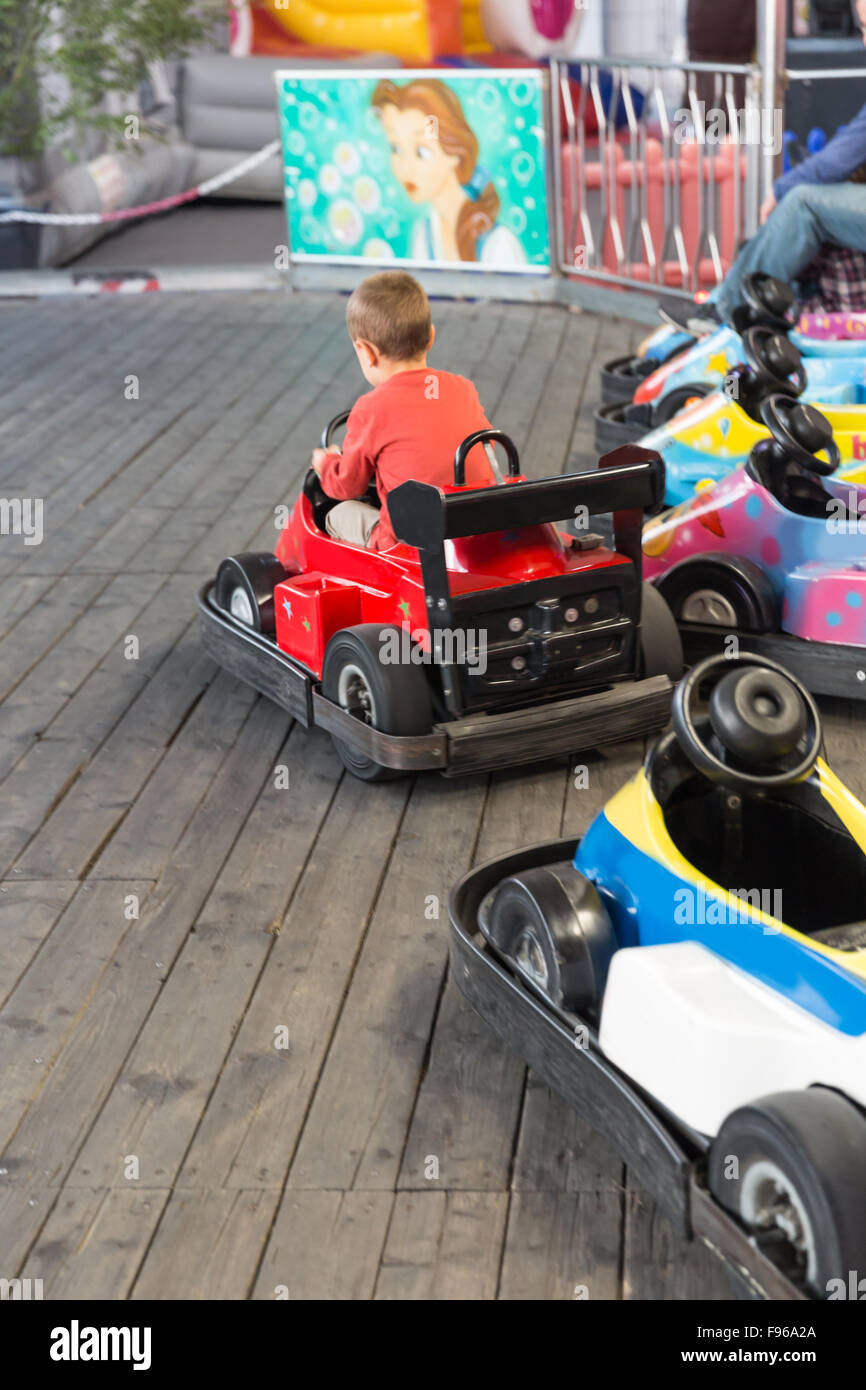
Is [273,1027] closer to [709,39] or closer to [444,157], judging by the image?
[444,157]

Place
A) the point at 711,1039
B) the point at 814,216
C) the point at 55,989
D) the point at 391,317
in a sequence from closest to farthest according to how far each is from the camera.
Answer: the point at 711,1039
the point at 55,989
the point at 391,317
the point at 814,216

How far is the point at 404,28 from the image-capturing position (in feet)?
32.9

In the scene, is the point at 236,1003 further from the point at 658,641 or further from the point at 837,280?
the point at 837,280

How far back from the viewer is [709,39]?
9.30 meters

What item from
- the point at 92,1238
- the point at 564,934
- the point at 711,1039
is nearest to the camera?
the point at 711,1039

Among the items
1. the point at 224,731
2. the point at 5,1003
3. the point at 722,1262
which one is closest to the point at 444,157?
the point at 224,731

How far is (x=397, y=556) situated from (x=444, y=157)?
421 cm

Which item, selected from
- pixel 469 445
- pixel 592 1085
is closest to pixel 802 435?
pixel 469 445

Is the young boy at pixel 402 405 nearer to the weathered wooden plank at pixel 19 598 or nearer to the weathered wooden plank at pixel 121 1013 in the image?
the weathered wooden plank at pixel 121 1013

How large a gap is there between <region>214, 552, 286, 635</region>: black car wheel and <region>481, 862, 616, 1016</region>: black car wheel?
1280 millimetres

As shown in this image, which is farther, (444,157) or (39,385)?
(444,157)

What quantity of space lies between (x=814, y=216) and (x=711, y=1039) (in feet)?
12.0

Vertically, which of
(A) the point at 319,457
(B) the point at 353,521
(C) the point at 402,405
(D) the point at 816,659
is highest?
(C) the point at 402,405
